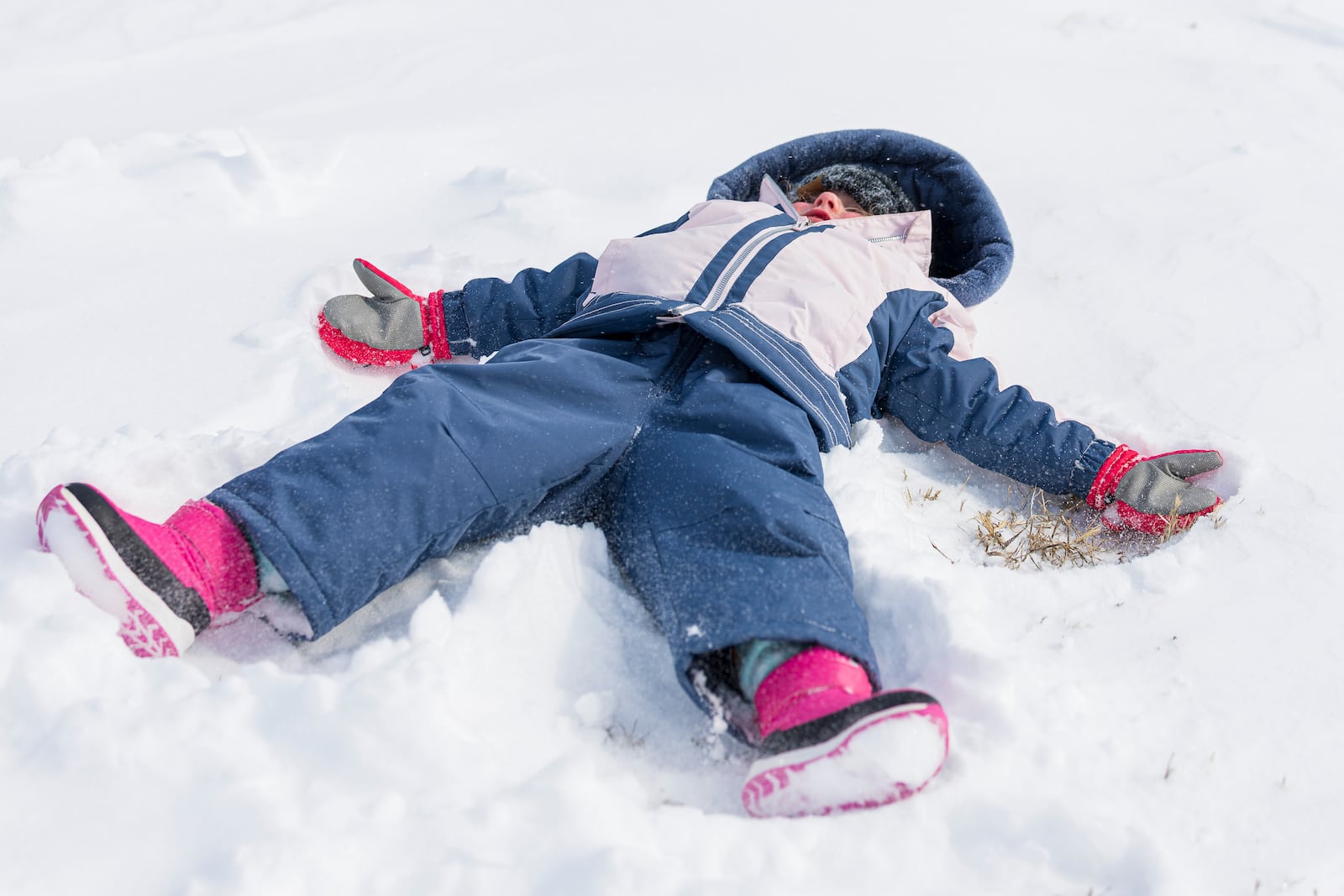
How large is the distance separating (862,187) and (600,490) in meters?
1.43

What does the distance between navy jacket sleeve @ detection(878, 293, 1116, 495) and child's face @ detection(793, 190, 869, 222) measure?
1.74ft

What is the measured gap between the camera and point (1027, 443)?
1955 millimetres

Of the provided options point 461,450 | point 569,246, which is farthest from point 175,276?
point 461,450

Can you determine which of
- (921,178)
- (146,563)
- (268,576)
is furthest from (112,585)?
(921,178)

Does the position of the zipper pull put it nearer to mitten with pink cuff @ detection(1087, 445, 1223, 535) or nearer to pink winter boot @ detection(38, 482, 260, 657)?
mitten with pink cuff @ detection(1087, 445, 1223, 535)

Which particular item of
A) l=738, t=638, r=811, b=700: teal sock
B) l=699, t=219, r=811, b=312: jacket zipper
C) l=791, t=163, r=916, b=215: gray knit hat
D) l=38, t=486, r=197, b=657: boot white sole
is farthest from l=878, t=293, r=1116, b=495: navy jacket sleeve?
l=38, t=486, r=197, b=657: boot white sole

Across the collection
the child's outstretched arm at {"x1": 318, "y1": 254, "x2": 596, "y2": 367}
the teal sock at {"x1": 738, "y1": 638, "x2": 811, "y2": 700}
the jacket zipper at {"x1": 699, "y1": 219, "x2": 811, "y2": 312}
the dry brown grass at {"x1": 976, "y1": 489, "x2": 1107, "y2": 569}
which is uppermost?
the jacket zipper at {"x1": 699, "y1": 219, "x2": 811, "y2": 312}

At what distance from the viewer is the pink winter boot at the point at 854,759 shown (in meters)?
1.17

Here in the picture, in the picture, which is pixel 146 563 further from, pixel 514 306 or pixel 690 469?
pixel 514 306

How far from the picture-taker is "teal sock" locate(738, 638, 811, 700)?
1.32m

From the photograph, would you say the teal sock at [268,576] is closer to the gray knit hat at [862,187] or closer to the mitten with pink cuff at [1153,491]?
the mitten with pink cuff at [1153,491]

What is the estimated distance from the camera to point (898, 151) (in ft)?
9.38

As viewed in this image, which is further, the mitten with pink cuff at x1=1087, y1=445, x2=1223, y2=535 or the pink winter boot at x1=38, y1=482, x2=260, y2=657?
the mitten with pink cuff at x1=1087, y1=445, x2=1223, y2=535

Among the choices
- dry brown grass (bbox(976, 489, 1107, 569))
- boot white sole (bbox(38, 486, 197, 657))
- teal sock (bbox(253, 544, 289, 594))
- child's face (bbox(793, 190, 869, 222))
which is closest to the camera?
boot white sole (bbox(38, 486, 197, 657))
